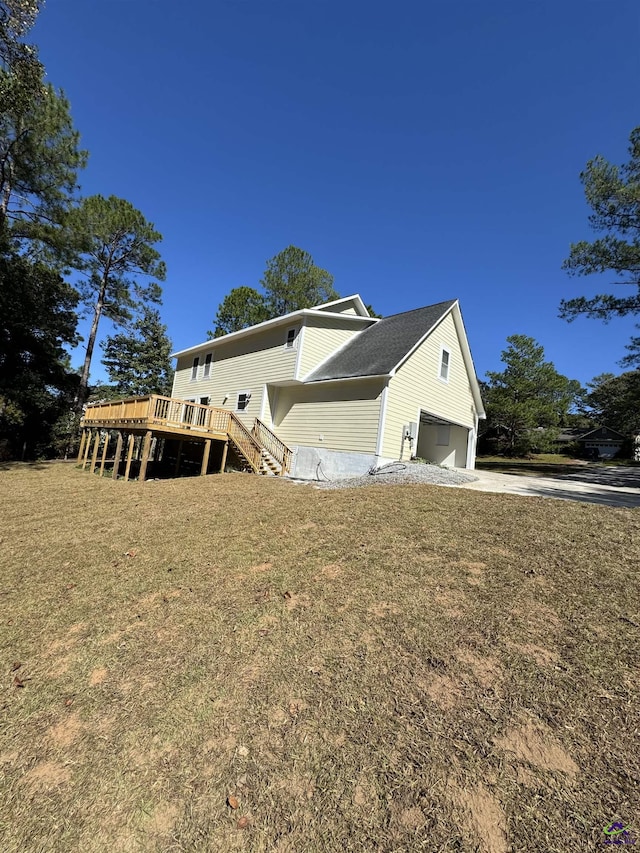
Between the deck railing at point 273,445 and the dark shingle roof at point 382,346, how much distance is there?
272 centimetres

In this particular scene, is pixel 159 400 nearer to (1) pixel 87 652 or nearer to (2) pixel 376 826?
(1) pixel 87 652

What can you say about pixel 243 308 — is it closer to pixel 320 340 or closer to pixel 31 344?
pixel 31 344

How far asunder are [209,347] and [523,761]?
20417 mm

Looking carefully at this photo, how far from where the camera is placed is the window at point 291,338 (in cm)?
1541

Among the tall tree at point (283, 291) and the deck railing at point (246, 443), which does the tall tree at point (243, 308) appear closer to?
the tall tree at point (283, 291)

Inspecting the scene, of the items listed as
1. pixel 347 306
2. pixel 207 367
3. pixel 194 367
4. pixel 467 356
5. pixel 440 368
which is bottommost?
pixel 440 368

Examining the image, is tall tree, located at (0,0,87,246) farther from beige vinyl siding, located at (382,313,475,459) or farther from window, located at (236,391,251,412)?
beige vinyl siding, located at (382,313,475,459)

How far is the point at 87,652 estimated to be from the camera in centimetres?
310

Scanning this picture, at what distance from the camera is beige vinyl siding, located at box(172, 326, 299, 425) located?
1579cm

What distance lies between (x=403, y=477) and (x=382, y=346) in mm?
6291

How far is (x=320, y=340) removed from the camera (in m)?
15.7

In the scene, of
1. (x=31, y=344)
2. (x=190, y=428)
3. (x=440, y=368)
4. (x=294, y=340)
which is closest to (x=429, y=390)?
(x=440, y=368)

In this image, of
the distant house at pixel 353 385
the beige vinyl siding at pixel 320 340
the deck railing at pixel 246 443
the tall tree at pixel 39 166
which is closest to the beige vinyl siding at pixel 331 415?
the distant house at pixel 353 385

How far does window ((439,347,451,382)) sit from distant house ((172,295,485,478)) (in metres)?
0.04
